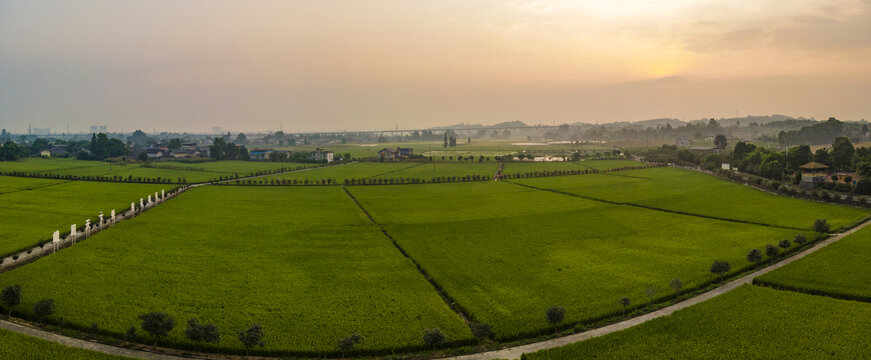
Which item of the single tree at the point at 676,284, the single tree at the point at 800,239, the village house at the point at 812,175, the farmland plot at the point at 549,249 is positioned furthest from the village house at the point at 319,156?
the single tree at the point at 676,284

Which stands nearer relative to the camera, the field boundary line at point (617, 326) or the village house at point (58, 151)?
the field boundary line at point (617, 326)

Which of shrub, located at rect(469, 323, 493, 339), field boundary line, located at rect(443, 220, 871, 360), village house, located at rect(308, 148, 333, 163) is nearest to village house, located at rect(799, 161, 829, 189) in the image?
field boundary line, located at rect(443, 220, 871, 360)

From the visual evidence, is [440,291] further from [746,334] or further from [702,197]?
[702,197]

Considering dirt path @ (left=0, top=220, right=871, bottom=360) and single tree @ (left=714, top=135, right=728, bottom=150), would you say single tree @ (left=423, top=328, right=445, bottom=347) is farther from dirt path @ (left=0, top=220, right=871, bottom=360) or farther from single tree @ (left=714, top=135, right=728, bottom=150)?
single tree @ (left=714, top=135, right=728, bottom=150)

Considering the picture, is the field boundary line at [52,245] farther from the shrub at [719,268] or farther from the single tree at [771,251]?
the single tree at [771,251]

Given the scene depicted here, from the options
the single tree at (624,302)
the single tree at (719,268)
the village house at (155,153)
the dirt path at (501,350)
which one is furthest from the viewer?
the village house at (155,153)
